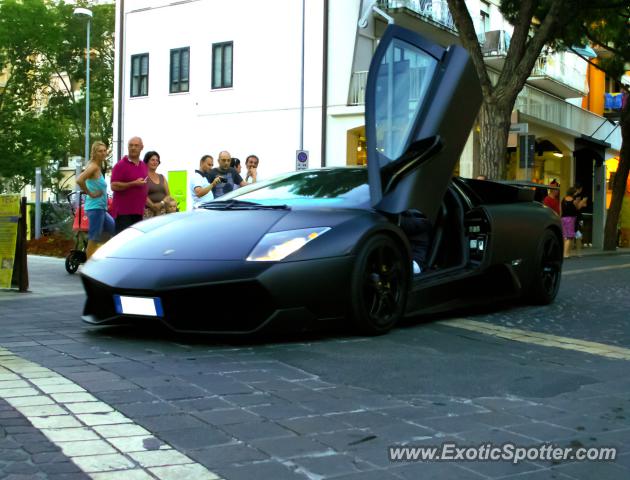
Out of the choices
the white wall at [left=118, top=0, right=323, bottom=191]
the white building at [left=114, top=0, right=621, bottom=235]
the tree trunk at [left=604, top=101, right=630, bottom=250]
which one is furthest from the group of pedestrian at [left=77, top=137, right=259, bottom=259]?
the tree trunk at [left=604, top=101, right=630, bottom=250]

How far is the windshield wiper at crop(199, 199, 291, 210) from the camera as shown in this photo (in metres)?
5.94

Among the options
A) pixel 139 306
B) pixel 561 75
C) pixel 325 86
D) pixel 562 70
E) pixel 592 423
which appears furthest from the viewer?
pixel 562 70

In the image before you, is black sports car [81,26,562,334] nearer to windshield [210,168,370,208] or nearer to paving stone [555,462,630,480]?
windshield [210,168,370,208]

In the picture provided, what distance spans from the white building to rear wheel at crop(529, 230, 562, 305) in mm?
17751

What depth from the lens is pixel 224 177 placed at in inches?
459

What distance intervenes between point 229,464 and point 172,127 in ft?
100

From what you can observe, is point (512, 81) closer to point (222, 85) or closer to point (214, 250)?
point (214, 250)

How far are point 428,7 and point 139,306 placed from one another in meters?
25.4

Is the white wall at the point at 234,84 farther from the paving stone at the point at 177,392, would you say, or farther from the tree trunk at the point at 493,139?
the paving stone at the point at 177,392

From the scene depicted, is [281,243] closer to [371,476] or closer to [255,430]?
[255,430]

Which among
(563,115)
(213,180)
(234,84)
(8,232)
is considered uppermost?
(234,84)

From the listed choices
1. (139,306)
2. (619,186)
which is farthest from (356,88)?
(139,306)

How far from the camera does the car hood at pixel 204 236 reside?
5.37 metres

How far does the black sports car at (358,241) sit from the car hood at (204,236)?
0.01 m
